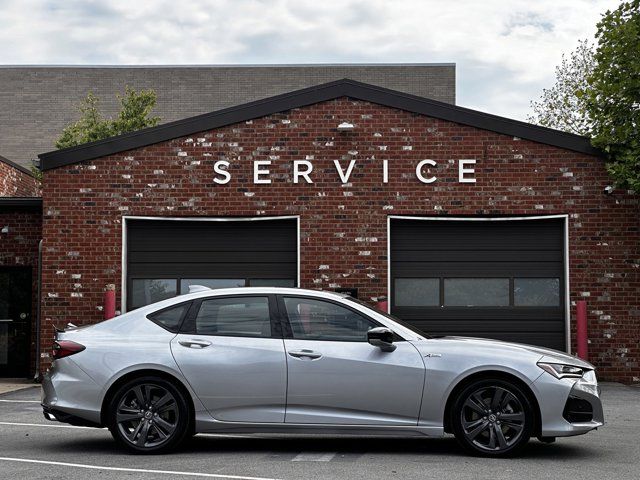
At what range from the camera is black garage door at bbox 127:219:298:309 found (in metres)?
17.3

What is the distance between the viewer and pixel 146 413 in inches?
346

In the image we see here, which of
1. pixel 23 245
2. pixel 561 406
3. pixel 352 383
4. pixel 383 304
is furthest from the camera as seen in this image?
pixel 23 245

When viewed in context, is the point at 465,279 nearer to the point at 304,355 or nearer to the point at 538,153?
the point at 538,153

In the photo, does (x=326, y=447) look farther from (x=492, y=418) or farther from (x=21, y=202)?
(x=21, y=202)

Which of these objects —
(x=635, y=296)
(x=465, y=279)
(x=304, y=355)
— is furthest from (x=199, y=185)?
(x=304, y=355)

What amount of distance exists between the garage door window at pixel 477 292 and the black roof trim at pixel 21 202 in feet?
24.4

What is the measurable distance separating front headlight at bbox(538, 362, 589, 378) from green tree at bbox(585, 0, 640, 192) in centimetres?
769

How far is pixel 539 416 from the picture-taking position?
855 cm

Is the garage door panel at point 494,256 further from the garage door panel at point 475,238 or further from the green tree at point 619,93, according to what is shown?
the green tree at point 619,93

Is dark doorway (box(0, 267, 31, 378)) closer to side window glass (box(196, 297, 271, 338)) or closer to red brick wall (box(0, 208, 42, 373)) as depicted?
red brick wall (box(0, 208, 42, 373))

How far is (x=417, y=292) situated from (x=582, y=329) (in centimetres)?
275

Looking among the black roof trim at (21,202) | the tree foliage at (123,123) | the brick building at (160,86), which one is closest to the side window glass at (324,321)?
the black roof trim at (21,202)

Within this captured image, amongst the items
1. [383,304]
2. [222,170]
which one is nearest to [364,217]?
[383,304]

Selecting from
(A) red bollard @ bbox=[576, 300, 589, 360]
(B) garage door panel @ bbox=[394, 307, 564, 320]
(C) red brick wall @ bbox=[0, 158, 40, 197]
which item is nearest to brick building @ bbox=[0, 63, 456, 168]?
(C) red brick wall @ bbox=[0, 158, 40, 197]
